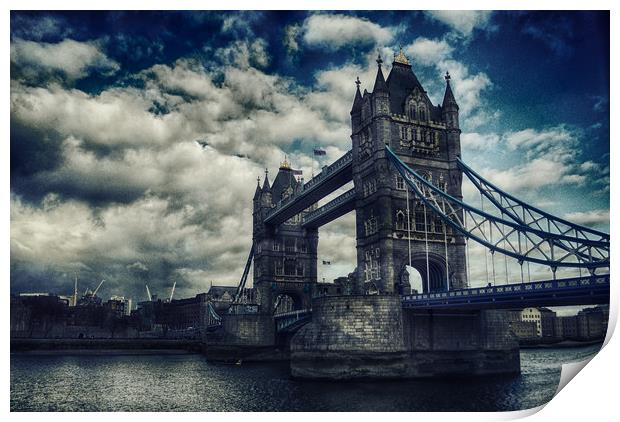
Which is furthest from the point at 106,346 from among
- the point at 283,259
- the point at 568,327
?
the point at 568,327

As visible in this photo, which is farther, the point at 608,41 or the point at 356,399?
the point at 356,399

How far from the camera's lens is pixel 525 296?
116 ft

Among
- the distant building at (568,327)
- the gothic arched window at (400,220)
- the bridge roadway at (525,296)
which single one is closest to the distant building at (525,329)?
the distant building at (568,327)

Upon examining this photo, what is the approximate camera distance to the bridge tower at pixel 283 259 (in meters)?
87.9

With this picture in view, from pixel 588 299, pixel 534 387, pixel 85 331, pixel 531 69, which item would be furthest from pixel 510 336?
pixel 85 331

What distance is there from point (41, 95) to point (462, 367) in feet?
115

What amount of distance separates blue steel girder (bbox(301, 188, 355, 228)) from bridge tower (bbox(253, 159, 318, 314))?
8.03 meters

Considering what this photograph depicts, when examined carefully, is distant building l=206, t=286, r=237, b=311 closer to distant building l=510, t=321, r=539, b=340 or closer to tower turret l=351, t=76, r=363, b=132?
distant building l=510, t=321, r=539, b=340

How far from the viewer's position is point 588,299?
3244cm

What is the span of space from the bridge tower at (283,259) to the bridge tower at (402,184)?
118 ft

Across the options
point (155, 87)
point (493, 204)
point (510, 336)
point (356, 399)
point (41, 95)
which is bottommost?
point (356, 399)

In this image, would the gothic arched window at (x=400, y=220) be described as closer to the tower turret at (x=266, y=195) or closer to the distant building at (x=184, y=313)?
the tower turret at (x=266, y=195)
